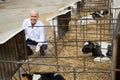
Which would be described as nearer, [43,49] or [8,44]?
[8,44]

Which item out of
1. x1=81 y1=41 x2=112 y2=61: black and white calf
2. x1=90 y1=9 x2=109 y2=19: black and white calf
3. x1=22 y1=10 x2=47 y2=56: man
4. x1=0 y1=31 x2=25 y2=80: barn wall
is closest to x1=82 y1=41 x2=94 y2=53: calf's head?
x1=81 y1=41 x2=112 y2=61: black and white calf

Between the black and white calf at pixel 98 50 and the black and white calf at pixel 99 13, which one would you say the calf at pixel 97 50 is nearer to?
the black and white calf at pixel 98 50

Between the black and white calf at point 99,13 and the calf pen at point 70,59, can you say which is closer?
A: the calf pen at point 70,59

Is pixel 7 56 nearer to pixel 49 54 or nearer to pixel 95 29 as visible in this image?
pixel 49 54

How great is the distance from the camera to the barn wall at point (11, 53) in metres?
3.76

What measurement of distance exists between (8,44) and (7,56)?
172mm

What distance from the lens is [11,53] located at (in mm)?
4145

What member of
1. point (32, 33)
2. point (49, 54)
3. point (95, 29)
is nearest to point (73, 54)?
point (49, 54)

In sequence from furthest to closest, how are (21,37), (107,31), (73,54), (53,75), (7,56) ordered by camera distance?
(107,31)
(73,54)
(21,37)
(7,56)
(53,75)

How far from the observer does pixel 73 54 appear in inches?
208

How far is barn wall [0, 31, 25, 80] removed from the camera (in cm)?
376

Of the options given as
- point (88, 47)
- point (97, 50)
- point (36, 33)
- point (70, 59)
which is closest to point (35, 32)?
point (36, 33)

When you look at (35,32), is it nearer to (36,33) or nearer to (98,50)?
(36,33)

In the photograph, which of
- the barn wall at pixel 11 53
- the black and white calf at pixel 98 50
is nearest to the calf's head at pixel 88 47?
the black and white calf at pixel 98 50
